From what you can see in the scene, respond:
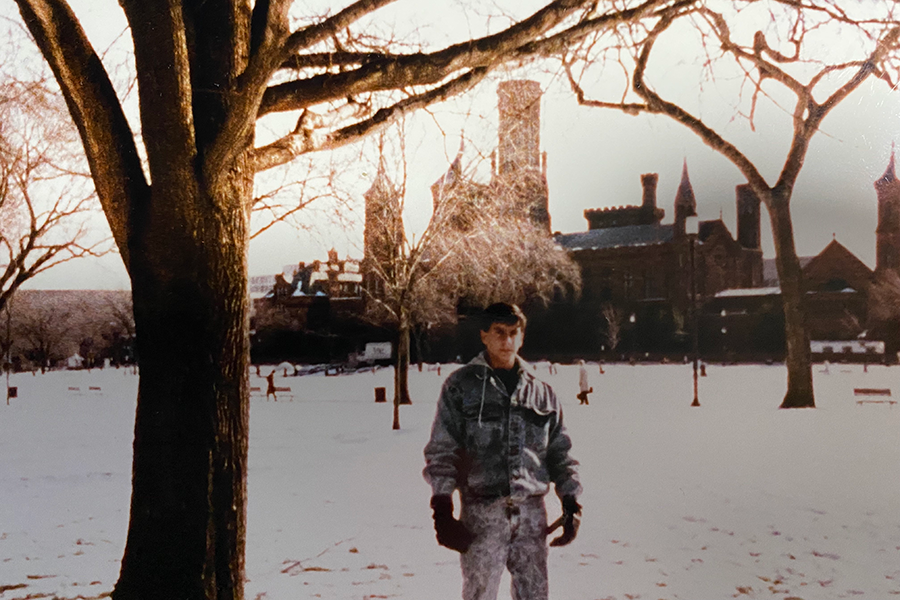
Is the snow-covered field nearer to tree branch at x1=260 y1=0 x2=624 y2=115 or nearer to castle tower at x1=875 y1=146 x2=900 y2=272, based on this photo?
castle tower at x1=875 y1=146 x2=900 y2=272

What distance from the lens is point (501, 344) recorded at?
400 centimetres

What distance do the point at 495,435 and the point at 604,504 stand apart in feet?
12.3

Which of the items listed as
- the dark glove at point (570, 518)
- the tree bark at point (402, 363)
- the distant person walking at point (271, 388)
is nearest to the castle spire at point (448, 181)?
the tree bark at point (402, 363)

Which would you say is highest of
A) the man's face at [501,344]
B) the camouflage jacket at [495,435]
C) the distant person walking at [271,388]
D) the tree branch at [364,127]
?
the tree branch at [364,127]

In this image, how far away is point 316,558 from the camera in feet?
18.5

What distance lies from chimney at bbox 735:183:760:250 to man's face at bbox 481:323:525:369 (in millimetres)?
8089

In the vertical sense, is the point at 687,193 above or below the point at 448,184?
below

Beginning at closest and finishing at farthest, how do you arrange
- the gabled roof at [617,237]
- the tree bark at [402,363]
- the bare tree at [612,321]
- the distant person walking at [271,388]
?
the gabled roof at [617,237] → the bare tree at [612,321] → the tree bark at [402,363] → the distant person walking at [271,388]

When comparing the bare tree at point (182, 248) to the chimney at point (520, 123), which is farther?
the chimney at point (520, 123)

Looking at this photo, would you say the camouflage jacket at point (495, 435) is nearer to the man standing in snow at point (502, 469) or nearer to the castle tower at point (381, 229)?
the man standing in snow at point (502, 469)

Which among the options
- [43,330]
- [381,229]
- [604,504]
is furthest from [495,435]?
[43,330]

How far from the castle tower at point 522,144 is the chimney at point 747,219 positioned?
358 centimetres

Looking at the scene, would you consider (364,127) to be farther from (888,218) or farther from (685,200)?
(888,218)

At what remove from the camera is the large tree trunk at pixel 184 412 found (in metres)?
3.87
